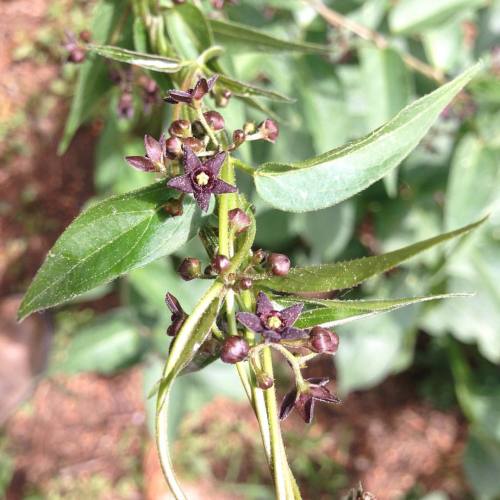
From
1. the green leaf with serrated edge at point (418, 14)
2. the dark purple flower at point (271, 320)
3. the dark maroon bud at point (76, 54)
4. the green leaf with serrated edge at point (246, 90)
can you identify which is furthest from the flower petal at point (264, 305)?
the green leaf with serrated edge at point (418, 14)

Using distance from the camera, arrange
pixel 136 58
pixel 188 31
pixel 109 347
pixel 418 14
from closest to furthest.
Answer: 1. pixel 136 58
2. pixel 188 31
3. pixel 418 14
4. pixel 109 347

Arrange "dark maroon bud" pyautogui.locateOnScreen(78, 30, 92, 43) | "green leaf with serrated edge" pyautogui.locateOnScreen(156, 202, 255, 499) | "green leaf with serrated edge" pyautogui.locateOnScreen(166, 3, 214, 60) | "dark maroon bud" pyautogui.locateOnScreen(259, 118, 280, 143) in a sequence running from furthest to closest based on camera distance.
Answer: "dark maroon bud" pyautogui.locateOnScreen(78, 30, 92, 43) → "green leaf with serrated edge" pyautogui.locateOnScreen(166, 3, 214, 60) → "dark maroon bud" pyautogui.locateOnScreen(259, 118, 280, 143) → "green leaf with serrated edge" pyautogui.locateOnScreen(156, 202, 255, 499)

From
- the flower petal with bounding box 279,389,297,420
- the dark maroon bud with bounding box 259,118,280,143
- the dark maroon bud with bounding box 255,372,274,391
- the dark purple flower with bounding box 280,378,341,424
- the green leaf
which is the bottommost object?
the green leaf

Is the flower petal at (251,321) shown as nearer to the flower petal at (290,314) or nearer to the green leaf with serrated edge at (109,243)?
the flower petal at (290,314)

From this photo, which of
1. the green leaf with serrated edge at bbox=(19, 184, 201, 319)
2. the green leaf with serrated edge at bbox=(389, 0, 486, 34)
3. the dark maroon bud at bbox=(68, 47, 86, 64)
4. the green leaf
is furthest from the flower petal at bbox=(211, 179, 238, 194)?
the green leaf

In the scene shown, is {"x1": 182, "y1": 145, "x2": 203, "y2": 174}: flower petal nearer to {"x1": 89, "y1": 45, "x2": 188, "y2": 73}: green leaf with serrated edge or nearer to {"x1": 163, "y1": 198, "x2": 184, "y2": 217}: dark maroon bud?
{"x1": 163, "y1": 198, "x2": 184, "y2": 217}: dark maroon bud

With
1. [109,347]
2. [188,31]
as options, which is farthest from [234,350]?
[109,347]

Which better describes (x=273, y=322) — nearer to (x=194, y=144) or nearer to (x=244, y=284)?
(x=244, y=284)
